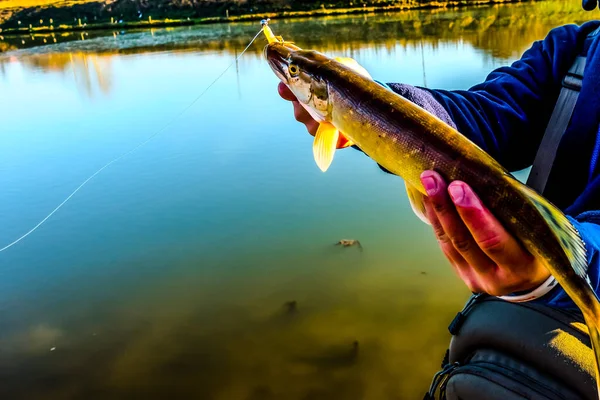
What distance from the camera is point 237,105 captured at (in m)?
8.35

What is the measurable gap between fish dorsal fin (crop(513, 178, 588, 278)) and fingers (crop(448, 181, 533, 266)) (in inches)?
3.5

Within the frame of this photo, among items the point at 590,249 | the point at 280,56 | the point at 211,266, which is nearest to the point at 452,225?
the point at 590,249

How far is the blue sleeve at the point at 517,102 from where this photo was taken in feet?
5.99

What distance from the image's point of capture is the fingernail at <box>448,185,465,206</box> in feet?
3.60

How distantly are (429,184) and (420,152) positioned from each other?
96 mm

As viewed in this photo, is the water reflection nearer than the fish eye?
No

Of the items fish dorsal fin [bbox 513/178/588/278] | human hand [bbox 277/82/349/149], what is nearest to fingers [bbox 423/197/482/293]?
fish dorsal fin [bbox 513/178/588/278]

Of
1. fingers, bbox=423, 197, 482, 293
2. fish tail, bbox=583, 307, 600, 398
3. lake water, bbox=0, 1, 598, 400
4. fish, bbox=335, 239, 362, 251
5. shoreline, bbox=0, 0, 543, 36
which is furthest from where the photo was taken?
shoreline, bbox=0, 0, 543, 36

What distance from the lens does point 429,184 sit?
116 centimetres

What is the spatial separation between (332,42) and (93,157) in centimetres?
1043

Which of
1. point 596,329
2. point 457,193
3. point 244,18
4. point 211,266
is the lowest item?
point 211,266

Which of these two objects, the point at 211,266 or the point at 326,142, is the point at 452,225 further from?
the point at 211,266

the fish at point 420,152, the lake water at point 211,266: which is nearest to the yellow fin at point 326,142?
the fish at point 420,152

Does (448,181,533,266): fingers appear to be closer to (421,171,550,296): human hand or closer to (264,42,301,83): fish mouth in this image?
(421,171,550,296): human hand
